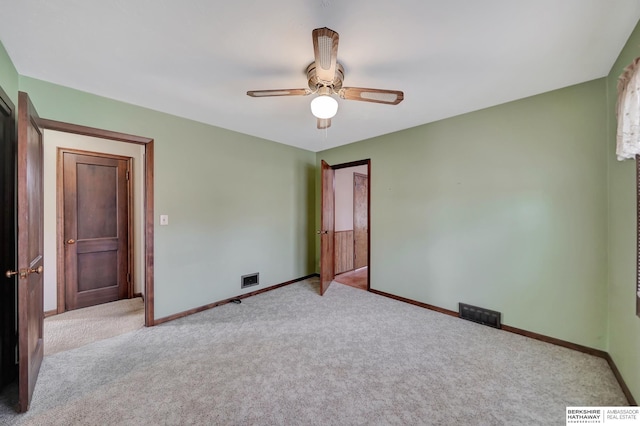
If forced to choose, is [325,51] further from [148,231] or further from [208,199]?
[148,231]

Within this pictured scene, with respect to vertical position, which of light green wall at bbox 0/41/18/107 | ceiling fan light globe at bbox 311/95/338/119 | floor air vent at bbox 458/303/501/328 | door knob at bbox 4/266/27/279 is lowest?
floor air vent at bbox 458/303/501/328

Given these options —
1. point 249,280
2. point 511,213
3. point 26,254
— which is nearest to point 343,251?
point 249,280

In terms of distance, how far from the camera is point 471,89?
88.0 inches

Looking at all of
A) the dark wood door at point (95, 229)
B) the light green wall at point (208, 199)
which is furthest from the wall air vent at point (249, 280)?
the dark wood door at point (95, 229)

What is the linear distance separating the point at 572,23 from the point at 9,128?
3.80 meters

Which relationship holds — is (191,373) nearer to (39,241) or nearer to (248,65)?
(39,241)

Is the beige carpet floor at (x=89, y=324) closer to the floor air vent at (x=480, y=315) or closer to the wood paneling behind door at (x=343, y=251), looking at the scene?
the wood paneling behind door at (x=343, y=251)

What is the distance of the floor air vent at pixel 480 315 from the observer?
2576 millimetres

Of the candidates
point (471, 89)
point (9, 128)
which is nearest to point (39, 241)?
point (9, 128)

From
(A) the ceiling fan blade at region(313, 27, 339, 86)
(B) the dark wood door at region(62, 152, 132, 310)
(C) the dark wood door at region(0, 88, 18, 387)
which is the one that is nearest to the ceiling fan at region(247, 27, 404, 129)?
(A) the ceiling fan blade at region(313, 27, 339, 86)

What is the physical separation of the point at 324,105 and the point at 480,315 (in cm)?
273

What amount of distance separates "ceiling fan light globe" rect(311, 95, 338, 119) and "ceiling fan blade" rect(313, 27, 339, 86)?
A: 119 mm

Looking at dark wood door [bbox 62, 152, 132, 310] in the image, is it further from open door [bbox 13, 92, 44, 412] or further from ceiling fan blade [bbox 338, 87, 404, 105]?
ceiling fan blade [bbox 338, 87, 404, 105]

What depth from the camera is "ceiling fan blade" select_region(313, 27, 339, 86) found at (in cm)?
120
